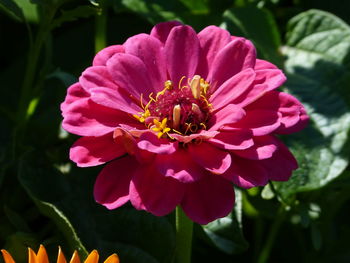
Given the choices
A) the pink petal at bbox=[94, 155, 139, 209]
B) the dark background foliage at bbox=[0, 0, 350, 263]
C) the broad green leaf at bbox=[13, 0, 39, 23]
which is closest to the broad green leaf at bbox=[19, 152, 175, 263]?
the dark background foliage at bbox=[0, 0, 350, 263]

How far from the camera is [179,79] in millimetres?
789

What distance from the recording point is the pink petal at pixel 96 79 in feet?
2.34

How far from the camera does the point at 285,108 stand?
2.35 ft

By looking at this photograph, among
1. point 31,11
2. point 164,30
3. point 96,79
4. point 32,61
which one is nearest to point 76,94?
point 96,79

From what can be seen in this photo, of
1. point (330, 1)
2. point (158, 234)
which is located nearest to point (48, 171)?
point (158, 234)

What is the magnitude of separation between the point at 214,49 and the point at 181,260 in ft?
0.75

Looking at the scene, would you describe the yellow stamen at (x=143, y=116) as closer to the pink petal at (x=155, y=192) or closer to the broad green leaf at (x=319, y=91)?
the pink petal at (x=155, y=192)

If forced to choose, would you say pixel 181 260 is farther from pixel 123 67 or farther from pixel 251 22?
pixel 251 22

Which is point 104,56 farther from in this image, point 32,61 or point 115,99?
point 32,61

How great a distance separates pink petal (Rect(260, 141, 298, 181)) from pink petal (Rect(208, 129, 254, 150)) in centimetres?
3

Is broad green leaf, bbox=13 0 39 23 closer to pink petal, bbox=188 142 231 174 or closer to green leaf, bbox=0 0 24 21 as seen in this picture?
green leaf, bbox=0 0 24 21

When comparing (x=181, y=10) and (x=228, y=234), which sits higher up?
(x=181, y=10)

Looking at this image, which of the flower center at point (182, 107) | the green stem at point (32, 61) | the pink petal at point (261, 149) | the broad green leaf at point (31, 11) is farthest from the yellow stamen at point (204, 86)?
the broad green leaf at point (31, 11)

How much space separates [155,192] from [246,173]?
3.4 inches
